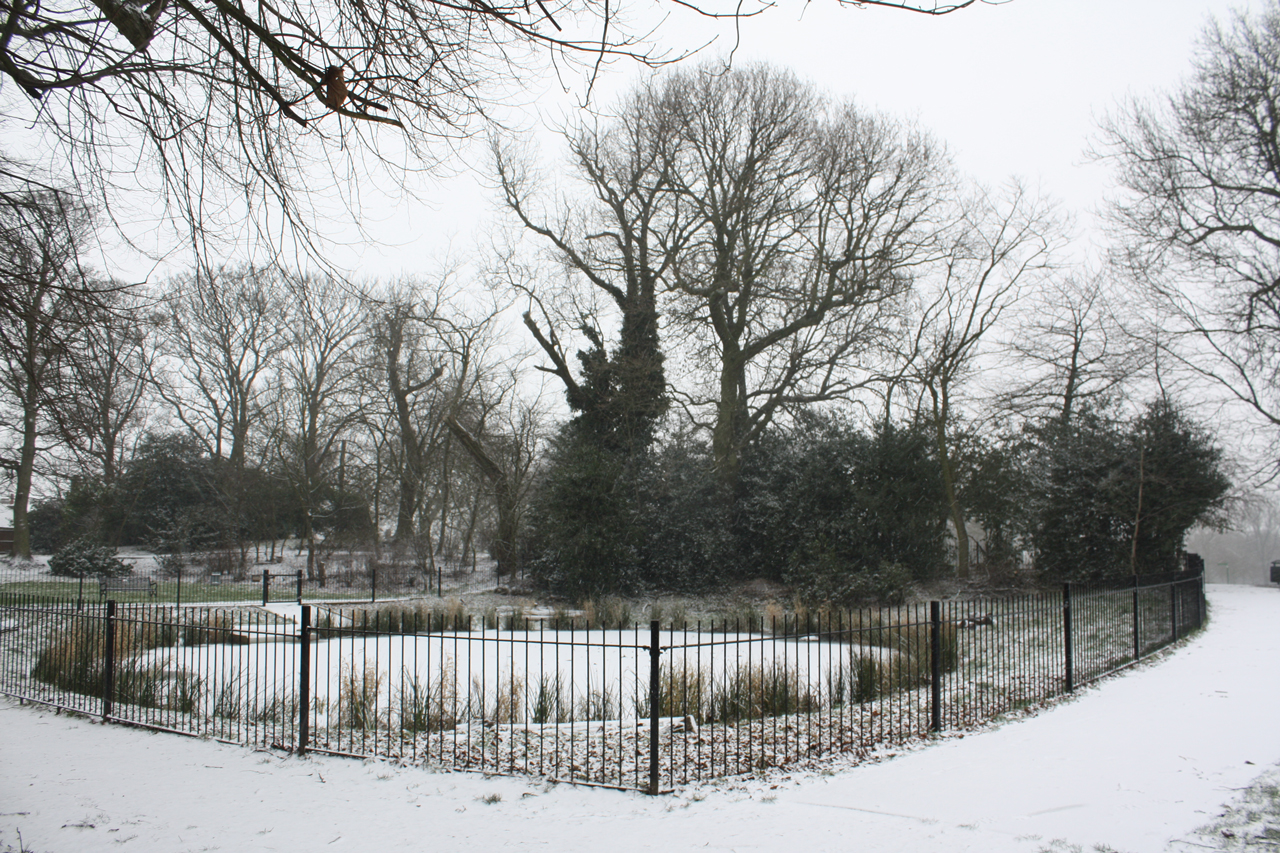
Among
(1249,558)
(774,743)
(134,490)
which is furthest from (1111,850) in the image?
(1249,558)

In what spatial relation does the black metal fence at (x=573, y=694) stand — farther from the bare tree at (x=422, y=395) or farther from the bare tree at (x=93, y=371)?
the bare tree at (x=422, y=395)

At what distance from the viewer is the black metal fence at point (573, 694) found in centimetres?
607

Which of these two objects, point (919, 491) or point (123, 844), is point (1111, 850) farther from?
point (919, 491)

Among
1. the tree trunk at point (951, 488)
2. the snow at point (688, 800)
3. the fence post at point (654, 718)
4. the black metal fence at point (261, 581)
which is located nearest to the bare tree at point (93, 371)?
the snow at point (688, 800)

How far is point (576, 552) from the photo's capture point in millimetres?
19672

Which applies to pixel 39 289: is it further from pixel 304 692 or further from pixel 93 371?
Answer: pixel 304 692

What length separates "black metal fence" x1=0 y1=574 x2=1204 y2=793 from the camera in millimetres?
6074

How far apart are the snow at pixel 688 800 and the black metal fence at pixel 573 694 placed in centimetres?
35

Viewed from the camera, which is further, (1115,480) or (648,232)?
(648,232)

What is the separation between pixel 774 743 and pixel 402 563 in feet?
77.7

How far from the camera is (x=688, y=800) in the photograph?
5168 millimetres

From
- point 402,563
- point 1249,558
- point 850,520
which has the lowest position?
point 1249,558

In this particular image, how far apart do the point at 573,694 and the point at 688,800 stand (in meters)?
2.21

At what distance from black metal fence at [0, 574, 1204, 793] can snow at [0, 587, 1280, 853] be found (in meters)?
0.35
